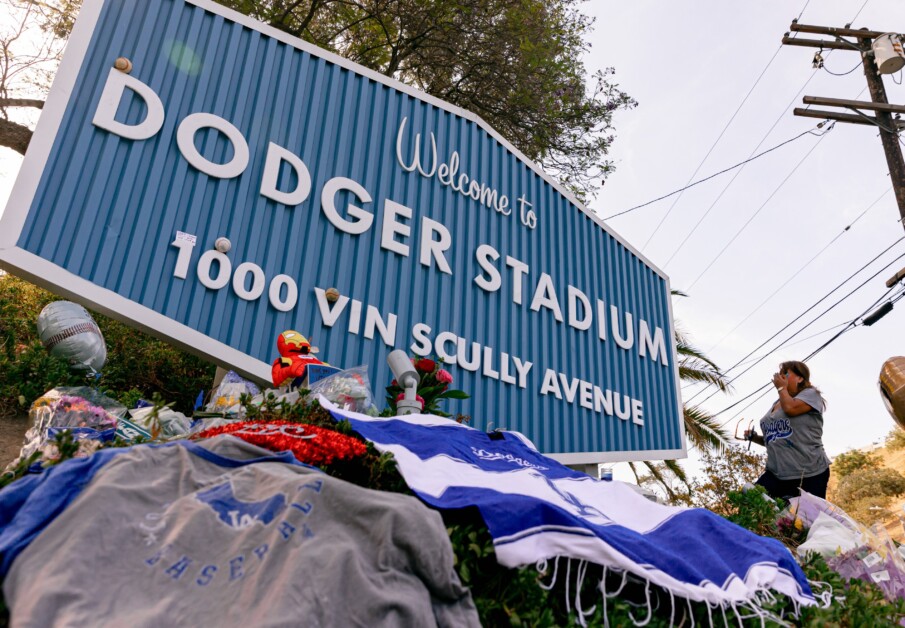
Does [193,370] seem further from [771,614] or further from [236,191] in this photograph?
[771,614]

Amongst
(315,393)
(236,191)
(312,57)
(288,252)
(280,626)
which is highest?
(312,57)

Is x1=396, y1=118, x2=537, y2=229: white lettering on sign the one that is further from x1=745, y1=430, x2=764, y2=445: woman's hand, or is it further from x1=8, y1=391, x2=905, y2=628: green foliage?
x1=8, y1=391, x2=905, y2=628: green foliage

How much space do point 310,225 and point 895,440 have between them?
28.0 metres

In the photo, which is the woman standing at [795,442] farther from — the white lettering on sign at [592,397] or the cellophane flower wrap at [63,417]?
the cellophane flower wrap at [63,417]

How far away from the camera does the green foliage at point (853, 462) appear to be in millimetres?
23609

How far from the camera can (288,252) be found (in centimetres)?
528

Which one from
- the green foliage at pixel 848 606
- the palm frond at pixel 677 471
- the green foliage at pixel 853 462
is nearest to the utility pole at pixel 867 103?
the palm frond at pixel 677 471

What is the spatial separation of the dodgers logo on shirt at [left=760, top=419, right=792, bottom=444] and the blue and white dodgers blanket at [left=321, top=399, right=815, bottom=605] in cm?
268

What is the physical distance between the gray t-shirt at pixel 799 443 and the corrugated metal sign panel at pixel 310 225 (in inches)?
77.5

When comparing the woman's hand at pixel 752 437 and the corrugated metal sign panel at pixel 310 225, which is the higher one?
the corrugated metal sign panel at pixel 310 225

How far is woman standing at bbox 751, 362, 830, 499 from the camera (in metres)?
5.46

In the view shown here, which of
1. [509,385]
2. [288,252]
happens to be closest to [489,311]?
[509,385]

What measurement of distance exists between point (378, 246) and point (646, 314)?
435 centimetres

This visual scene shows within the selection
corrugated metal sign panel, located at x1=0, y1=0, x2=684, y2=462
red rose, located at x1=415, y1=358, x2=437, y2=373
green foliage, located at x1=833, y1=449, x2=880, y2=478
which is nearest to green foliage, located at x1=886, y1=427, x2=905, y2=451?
green foliage, located at x1=833, y1=449, x2=880, y2=478
